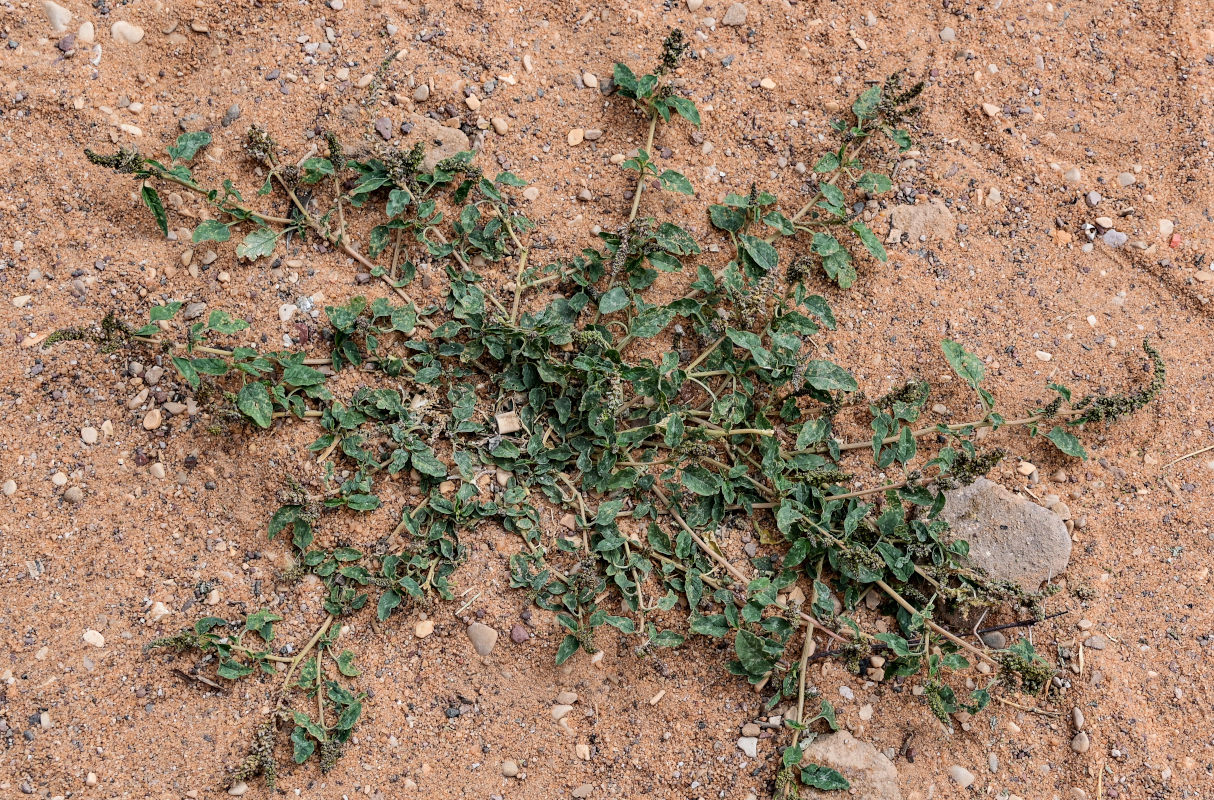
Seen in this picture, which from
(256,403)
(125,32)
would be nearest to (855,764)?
(256,403)

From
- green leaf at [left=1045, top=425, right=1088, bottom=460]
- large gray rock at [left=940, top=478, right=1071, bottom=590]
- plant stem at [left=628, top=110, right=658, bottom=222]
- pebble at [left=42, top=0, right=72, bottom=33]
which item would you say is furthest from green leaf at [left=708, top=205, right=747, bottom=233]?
pebble at [left=42, top=0, right=72, bottom=33]

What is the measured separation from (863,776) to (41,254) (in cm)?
301

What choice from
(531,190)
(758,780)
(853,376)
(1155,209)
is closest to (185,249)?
(531,190)

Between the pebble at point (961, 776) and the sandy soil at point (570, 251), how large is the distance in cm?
3

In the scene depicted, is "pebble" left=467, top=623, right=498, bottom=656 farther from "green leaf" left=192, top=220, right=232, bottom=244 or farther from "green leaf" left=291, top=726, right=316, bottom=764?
"green leaf" left=192, top=220, right=232, bottom=244

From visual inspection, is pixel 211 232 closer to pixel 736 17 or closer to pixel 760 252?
pixel 760 252

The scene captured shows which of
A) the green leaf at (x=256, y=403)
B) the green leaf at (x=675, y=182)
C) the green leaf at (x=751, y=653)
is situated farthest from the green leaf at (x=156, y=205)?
the green leaf at (x=751, y=653)

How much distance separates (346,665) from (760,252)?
183cm

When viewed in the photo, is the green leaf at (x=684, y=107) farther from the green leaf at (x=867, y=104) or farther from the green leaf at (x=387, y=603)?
the green leaf at (x=387, y=603)

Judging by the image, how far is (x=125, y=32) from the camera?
10.0 feet

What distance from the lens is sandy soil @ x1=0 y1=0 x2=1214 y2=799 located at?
2.63 metres

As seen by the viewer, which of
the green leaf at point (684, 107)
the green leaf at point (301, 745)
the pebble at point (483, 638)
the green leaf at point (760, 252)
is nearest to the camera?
the green leaf at point (301, 745)

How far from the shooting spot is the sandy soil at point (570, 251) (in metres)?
2.63

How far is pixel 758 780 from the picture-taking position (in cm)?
267
